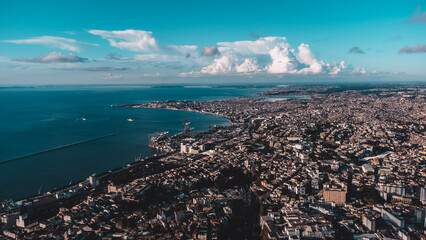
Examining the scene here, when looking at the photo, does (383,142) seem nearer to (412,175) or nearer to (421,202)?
(412,175)

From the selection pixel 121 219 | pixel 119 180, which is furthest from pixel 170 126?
pixel 121 219

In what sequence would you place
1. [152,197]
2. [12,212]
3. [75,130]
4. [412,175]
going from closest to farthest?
[12,212] < [152,197] < [412,175] < [75,130]

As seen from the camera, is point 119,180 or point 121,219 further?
point 119,180

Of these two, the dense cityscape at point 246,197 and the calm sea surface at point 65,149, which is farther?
the calm sea surface at point 65,149

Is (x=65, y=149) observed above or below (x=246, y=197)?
above

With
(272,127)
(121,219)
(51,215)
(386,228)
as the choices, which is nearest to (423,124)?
(272,127)

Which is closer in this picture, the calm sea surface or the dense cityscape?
the dense cityscape

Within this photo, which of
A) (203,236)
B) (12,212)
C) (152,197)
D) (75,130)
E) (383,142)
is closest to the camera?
(203,236)

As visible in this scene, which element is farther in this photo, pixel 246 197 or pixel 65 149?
pixel 65 149
